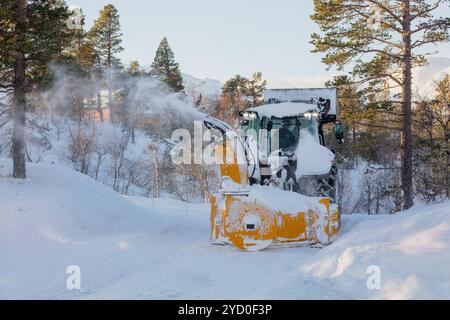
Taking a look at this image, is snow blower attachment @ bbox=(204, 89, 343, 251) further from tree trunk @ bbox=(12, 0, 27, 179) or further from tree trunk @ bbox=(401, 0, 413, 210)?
tree trunk @ bbox=(12, 0, 27, 179)

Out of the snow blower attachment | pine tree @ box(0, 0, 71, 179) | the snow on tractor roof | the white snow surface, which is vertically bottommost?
the white snow surface

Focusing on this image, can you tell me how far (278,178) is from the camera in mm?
11828

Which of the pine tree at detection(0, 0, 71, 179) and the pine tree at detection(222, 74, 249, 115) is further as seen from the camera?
the pine tree at detection(222, 74, 249, 115)

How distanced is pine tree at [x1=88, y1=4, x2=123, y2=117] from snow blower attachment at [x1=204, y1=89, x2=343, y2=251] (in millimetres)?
38461

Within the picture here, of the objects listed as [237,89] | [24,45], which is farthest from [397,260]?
[237,89]

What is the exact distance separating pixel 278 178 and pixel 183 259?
11.3 feet

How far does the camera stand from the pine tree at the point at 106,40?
157 ft

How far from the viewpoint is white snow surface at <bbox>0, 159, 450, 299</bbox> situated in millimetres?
6727

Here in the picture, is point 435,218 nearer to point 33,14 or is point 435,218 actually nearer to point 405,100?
point 405,100

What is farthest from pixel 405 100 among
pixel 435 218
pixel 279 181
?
pixel 435 218

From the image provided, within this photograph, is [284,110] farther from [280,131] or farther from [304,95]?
[304,95]

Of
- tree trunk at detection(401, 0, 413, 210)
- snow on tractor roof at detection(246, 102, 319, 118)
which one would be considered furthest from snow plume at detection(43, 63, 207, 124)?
snow on tractor roof at detection(246, 102, 319, 118)
